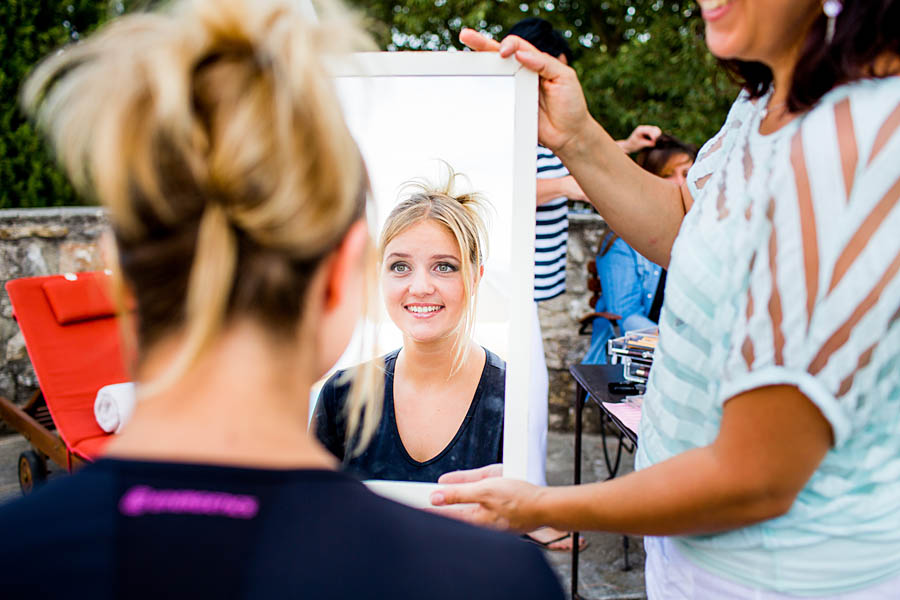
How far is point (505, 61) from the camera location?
1179 millimetres

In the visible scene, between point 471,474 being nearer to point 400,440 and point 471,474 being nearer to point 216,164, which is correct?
point 400,440

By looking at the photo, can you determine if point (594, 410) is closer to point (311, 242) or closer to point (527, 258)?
point (527, 258)

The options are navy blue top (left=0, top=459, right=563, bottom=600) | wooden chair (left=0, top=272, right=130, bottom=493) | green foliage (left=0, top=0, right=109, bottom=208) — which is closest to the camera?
navy blue top (left=0, top=459, right=563, bottom=600)

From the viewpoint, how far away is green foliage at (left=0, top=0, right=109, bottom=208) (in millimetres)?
4344

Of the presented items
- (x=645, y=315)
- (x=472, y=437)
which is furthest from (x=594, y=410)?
(x=472, y=437)

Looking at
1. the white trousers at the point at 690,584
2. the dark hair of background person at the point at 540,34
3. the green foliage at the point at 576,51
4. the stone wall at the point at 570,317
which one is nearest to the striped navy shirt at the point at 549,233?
the dark hair of background person at the point at 540,34

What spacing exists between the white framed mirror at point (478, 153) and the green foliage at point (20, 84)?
4.15 metres

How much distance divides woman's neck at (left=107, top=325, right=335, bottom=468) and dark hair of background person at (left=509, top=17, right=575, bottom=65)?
7.02 feet

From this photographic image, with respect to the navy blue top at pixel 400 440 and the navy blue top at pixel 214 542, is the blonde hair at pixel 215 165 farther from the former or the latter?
the navy blue top at pixel 400 440

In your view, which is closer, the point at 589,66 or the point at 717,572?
the point at 717,572

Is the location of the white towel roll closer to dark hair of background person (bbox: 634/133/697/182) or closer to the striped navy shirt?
the striped navy shirt

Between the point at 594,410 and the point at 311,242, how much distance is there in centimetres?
355

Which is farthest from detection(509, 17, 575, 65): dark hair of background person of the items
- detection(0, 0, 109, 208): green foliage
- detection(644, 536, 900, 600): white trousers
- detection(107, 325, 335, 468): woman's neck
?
detection(0, 0, 109, 208): green foliage

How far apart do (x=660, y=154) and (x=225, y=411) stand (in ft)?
9.87
